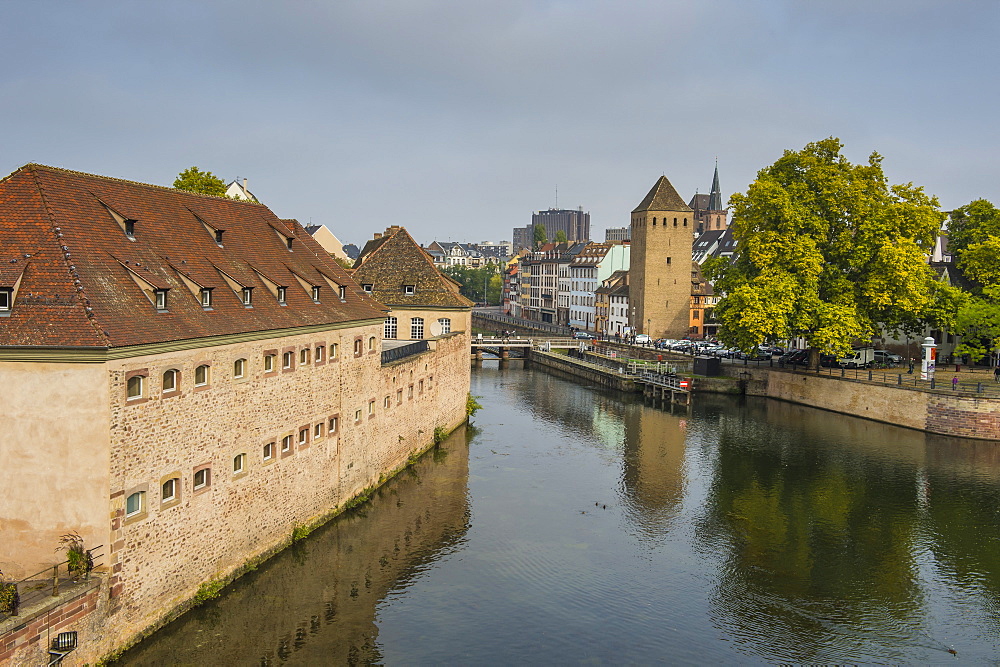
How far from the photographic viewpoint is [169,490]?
20.4 meters

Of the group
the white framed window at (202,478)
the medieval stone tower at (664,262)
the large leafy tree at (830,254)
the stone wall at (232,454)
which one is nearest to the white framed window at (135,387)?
the stone wall at (232,454)

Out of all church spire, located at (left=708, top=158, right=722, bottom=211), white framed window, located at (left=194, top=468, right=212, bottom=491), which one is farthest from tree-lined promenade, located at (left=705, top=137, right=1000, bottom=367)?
church spire, located at (left=708, top=158, right=722, bottom=211)

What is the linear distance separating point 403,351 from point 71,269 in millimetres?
19865

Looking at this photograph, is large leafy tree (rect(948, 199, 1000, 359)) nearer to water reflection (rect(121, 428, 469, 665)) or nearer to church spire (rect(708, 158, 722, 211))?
water reflection (rect(121, 428, 469, 665))

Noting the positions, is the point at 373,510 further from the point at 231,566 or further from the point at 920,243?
the point at 920,243

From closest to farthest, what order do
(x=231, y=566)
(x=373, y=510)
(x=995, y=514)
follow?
(x=231, y=566) → (x=373, y=510) → (x=995, y=514)

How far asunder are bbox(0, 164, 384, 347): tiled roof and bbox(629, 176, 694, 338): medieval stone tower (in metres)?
66.4

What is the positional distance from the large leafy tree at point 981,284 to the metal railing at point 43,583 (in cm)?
5256

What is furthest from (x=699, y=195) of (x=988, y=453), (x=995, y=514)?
(x=995, y=514)

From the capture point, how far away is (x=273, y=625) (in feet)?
70.5

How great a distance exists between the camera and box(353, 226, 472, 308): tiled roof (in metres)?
46.3

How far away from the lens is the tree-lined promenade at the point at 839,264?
176 ft

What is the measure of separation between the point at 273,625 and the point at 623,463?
23.2 m

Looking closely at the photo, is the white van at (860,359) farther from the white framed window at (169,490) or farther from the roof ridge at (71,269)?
the roof ridge at (71,269)
